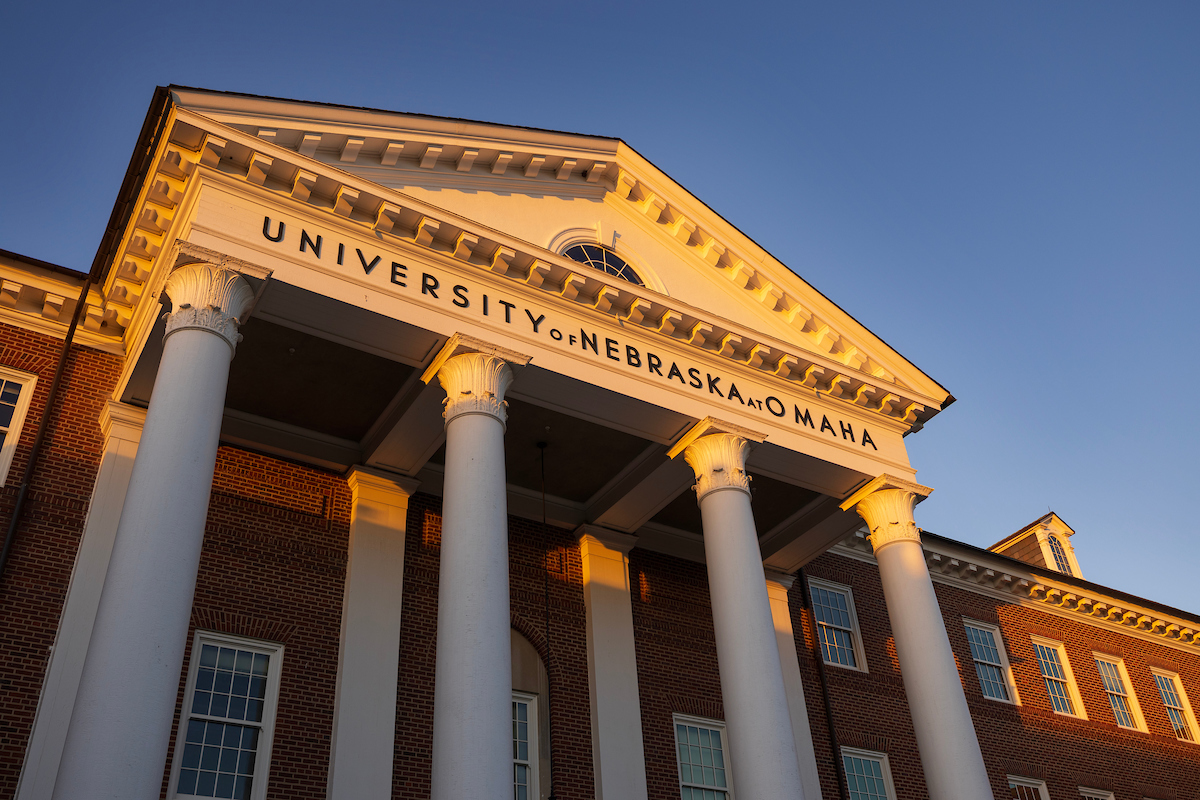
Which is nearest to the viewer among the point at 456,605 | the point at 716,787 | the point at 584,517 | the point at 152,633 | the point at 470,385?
the point at 152,633

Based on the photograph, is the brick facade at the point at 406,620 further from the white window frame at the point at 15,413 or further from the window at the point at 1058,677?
the window at the point at 1058,677

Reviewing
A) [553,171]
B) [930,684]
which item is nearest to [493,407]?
[553,171]

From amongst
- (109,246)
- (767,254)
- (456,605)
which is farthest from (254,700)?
(767,254)

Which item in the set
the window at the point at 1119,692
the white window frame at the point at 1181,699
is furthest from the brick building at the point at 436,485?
the white window frame at the point at 1181,699

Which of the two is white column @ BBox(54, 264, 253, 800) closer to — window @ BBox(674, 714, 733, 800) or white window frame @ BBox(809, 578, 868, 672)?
window @ BBox(674, 714, 733, 800)

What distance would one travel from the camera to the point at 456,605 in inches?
512

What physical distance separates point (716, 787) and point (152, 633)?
12687 millimetres

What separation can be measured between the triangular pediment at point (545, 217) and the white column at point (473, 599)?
2.48 meters

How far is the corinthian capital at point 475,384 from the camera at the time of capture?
14.9 meters

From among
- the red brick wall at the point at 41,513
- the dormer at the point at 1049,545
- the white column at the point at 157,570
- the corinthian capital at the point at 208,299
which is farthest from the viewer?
the dormer at the point at 1049,545

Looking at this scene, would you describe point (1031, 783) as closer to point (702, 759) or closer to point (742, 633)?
point (702, 759)

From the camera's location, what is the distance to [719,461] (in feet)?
57.8

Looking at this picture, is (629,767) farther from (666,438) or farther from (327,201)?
(327,201)

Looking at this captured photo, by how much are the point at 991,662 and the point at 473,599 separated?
19.3 metres
